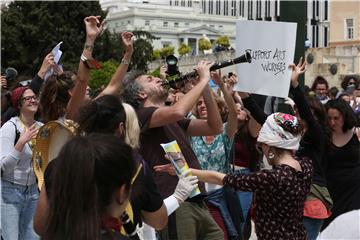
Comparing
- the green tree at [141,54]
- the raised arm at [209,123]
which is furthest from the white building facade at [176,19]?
the raised arm at [209,123]

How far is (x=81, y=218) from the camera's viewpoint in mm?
2256

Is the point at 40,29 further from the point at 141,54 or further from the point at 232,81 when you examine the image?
the point at 232,81

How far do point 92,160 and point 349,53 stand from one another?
34983 mm

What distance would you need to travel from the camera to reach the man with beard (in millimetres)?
4172

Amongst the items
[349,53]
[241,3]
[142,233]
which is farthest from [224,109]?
[241,3]

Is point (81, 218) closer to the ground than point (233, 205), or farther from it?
farther from it

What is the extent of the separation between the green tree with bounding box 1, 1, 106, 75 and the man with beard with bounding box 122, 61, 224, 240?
40.6 metres

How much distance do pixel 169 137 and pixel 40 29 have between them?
42.6 metres

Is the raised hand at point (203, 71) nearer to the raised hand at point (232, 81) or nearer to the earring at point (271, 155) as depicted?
the earring at point (271, 155)

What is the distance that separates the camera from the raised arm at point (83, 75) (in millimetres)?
4133

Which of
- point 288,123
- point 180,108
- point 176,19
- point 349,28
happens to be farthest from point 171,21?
point 288,123

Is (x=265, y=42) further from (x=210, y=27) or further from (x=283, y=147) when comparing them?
(x=210, y=27)

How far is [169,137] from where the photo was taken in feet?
14.3

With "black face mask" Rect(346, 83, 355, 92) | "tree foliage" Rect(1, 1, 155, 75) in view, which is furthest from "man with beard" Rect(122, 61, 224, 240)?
"tree foliage" Rect(1, 1, 155, 75)
